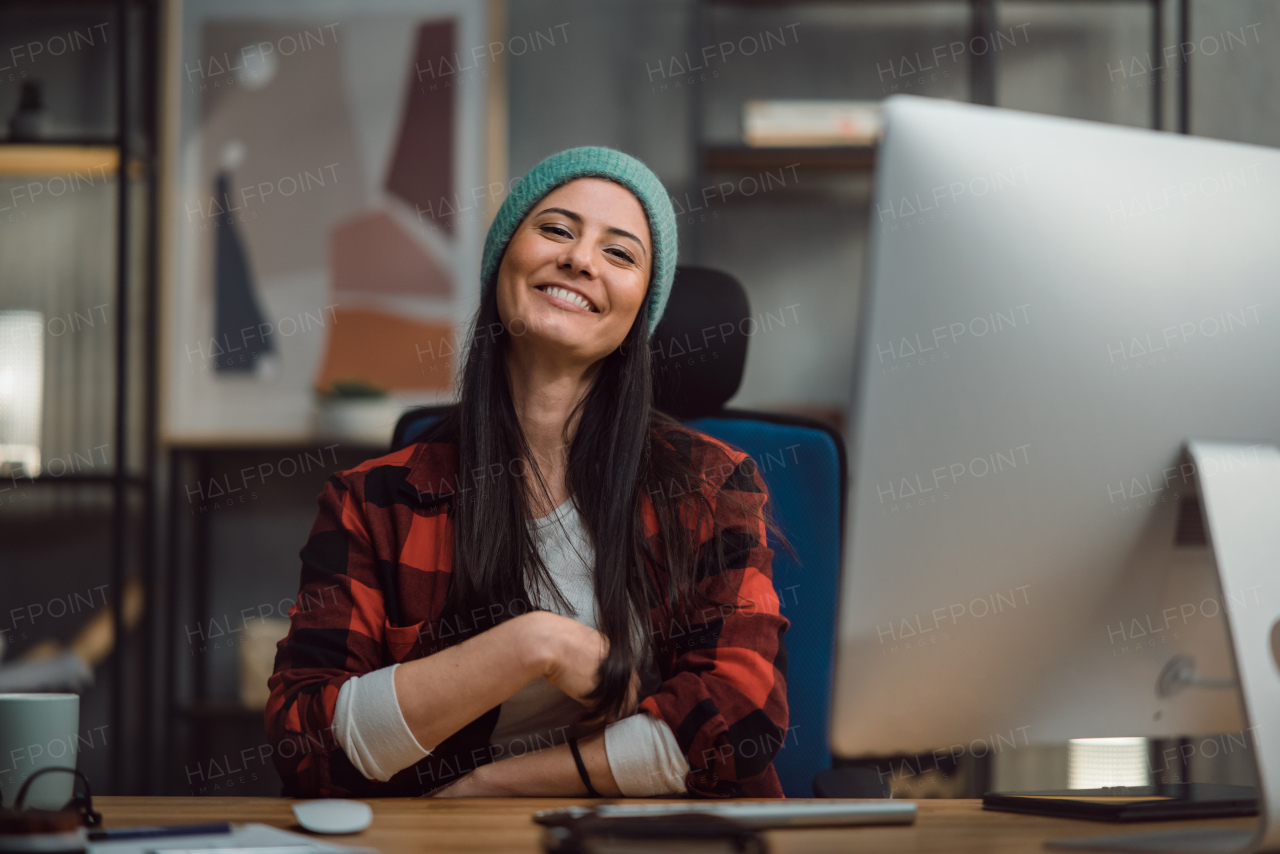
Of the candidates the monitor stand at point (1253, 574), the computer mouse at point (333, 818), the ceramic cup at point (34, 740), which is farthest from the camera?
the ceramic cup at point (34, 740)

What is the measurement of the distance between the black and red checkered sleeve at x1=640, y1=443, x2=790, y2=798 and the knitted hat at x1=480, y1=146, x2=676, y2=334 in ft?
0.77

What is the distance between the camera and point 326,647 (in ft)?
3.75

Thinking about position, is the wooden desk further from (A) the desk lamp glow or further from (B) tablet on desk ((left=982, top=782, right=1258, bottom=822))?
(A) the desk lamp glow

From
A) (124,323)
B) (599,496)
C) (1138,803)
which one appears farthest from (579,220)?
(124,323)

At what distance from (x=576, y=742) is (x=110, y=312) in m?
2.34

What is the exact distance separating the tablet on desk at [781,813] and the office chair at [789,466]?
1.64 ft

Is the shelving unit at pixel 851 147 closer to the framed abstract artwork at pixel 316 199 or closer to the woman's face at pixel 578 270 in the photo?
the framed abstract artwork at pixel 316 199

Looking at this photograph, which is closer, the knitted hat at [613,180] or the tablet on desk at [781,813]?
the tablet on desk at [781,813]

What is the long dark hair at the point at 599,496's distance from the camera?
4.00ft

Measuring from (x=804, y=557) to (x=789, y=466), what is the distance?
0.39 feet

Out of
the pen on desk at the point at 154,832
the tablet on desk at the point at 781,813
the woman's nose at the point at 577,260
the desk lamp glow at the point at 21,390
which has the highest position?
the desk lamp glow at the point at 21,390

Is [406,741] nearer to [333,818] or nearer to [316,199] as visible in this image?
[333,818]

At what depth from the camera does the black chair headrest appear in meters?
1.39

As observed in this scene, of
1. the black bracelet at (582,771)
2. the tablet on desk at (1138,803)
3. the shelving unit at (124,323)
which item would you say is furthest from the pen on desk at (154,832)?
the shelving unit at (124,323)
